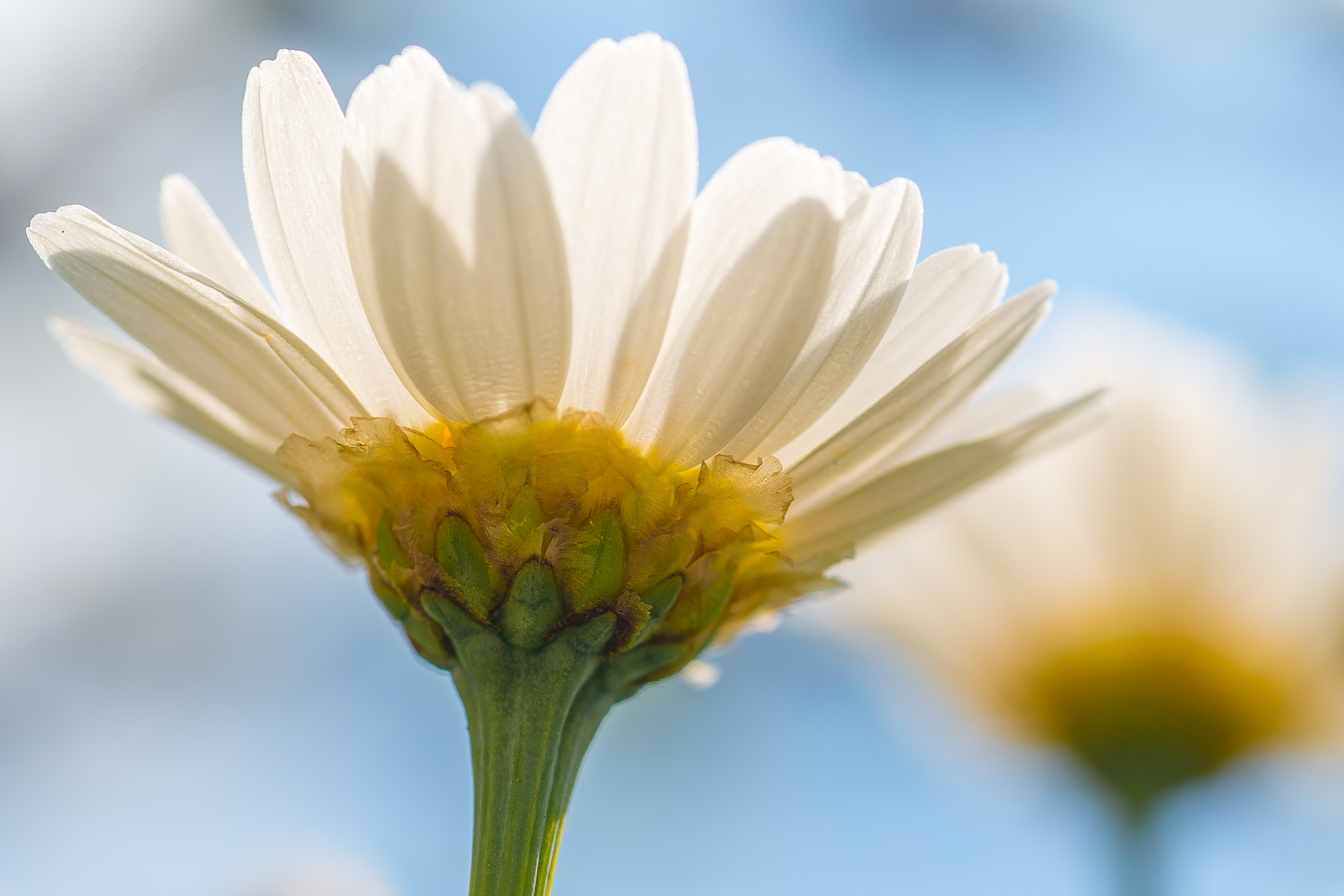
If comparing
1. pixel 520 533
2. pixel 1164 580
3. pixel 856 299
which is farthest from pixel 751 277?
pixel 1164 580

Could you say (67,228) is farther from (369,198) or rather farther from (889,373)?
(889,373)

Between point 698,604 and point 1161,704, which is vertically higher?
point 1161,704

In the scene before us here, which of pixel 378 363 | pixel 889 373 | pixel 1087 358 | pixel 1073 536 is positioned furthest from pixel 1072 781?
pixel 378 363

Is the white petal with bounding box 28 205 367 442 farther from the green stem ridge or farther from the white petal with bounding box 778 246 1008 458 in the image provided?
the white petal with bounding box 778 246 1008 458

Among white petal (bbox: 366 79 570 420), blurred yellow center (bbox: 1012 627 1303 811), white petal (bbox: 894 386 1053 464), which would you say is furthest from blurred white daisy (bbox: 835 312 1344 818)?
white petal (bbox: 366 79 570 420)

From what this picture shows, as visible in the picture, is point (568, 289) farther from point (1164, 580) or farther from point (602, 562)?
point (1164, 580)
